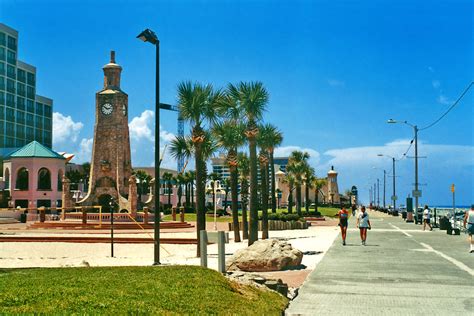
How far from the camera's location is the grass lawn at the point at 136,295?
8273 millimetres

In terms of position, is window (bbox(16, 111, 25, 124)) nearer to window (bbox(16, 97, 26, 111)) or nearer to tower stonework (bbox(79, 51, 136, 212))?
window (bbox(16, 97, 26, 111))

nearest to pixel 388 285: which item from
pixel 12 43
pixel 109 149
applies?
pixel 109 149

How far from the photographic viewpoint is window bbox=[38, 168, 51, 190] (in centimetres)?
8480

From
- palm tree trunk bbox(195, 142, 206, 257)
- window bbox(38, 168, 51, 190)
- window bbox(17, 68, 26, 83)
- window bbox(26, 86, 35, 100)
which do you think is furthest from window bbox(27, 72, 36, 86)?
palm tree trunk bbox(195, 142, 206, 257)

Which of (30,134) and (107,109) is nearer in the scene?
(107,109)

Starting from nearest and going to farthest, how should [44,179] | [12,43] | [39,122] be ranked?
[44,179]
[12,43]
[39,122]

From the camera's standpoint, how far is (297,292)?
12242 mm

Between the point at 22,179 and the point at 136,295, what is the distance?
81.5 meters

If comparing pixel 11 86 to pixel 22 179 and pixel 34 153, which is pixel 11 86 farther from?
pixel 34 153

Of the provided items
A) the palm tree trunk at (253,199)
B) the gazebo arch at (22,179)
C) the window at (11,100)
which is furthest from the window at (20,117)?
the palm tree trunk at (253,199)

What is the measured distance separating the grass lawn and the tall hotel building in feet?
363

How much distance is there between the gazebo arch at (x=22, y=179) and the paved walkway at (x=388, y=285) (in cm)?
6763

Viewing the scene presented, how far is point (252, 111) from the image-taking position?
27125 mm

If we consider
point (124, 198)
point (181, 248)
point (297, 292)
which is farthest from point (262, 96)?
point (124, 198)
